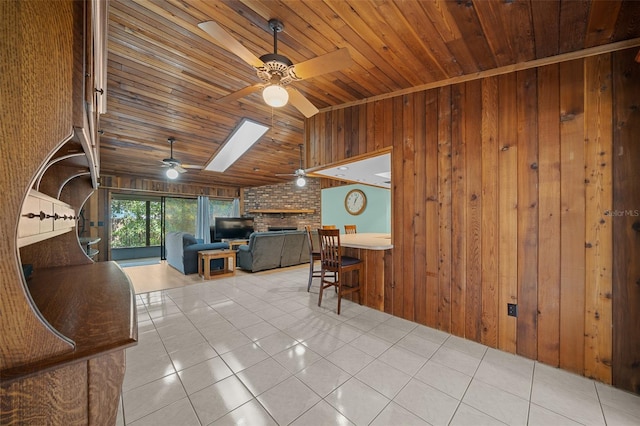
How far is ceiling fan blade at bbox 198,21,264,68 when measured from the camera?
1.55 metres

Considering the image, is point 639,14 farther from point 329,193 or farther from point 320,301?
point 329,193

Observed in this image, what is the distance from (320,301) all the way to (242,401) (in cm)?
169

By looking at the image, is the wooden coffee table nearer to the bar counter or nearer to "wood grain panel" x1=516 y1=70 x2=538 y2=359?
the bar counter

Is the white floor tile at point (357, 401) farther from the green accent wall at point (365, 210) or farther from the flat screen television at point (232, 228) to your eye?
the flat screen television at point (232, 228)

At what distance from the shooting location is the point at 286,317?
2.81 metres

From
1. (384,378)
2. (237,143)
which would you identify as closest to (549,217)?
(384,378)

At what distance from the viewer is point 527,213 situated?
2051 mm

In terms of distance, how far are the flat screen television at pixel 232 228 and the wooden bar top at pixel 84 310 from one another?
6.02 meters

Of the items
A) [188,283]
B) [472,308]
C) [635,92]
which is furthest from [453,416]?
[188,283]

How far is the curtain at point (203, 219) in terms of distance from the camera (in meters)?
7.93

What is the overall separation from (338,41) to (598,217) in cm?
240

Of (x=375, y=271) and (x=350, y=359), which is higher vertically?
(x=375, y=271)

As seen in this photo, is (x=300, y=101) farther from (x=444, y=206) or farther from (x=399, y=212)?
(x=444, y=206)

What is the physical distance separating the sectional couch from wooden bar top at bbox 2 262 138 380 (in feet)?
11.6
